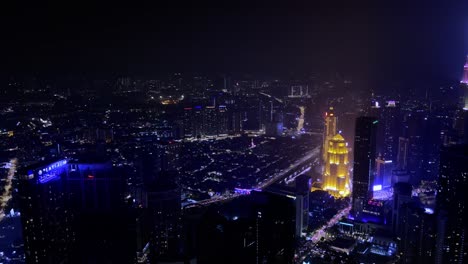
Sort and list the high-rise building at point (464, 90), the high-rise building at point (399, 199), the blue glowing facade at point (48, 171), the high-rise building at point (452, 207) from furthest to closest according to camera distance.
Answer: the high-rise building at point (464, 90) → the high-rise building at point (399, 199) → the high-rise building at point (452, 207) → the blue glowing facade at point (48, 171)

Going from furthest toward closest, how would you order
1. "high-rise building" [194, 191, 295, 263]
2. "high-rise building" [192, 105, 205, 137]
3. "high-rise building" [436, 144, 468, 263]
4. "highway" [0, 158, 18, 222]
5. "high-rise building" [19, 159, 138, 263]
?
1. "high-rise building" [192, 105, 205, 137]
2. "highway" [0, 158, 18, 222]
3. "high-rise building" [436, 144, 468, 263]
4. "high-rise building" [19, 159, 138, 263]
5. "high-rise building" [194, 191, 295, 263]

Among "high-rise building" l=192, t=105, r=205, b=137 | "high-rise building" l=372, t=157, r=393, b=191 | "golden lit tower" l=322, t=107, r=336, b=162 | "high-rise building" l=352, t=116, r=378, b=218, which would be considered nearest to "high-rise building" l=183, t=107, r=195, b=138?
"high-rise building" l=192, t=105, r=205, b=137

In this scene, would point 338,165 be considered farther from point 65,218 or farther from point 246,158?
point 65,218

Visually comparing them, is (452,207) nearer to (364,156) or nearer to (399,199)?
(399,199)

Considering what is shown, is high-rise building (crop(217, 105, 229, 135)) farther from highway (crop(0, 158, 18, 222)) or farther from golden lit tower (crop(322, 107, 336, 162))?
highway (crop(0, 158, 18, 222))

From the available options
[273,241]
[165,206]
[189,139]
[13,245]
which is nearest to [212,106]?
[189,139]

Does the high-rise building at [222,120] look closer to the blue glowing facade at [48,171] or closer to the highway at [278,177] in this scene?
the highway at [278,177]

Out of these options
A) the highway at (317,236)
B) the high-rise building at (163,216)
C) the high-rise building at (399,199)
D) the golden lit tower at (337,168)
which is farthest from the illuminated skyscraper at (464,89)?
the high-rise building at (163,216)
